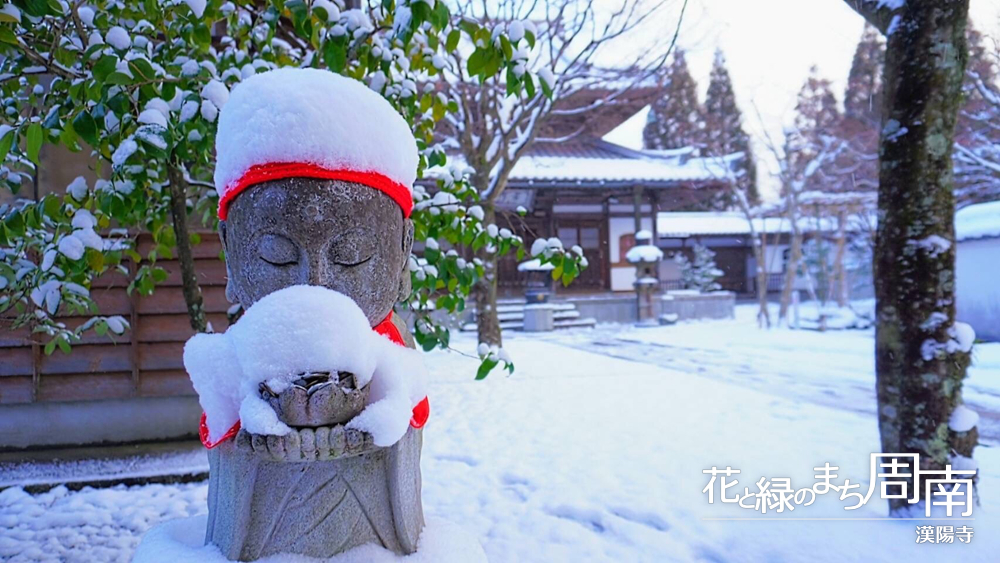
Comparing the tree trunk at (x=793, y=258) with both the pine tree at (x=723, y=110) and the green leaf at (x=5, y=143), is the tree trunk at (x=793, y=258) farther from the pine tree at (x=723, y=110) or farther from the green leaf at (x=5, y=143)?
the green leaf at (x=5, y=143)

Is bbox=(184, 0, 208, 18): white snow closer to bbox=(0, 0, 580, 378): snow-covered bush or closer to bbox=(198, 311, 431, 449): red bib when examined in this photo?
bbox=(0, 0, 580, 378): snow-covered bush

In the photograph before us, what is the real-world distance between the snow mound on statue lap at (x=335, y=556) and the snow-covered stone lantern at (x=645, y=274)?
14.4 meters

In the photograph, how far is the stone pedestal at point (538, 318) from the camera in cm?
1411

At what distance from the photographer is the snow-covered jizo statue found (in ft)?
3.47

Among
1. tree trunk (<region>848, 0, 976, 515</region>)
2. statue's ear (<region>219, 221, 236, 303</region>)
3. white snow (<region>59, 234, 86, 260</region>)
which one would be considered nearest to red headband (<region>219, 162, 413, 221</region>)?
statue's ear (<region>219, 221, 236, 303</region>)

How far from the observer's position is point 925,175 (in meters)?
2.89

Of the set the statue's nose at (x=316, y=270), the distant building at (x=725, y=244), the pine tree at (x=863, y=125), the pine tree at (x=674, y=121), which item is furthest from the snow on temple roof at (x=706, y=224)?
the statue's nose at (x=316, y=270)

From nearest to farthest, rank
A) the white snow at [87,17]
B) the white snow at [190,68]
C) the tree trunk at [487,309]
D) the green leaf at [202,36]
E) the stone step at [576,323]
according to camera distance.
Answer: the white snow at [190,68] → the green leaf at [202,36] → the white snow at [87,17] → the tree trunk at [487,309] → the stone step at [576,323]

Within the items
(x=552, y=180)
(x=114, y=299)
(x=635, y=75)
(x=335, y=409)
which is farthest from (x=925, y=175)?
(x=552, y=180)

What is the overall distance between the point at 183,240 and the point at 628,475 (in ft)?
10.00

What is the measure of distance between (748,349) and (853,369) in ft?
8.02

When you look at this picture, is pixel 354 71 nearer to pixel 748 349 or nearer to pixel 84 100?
pixel 84 100

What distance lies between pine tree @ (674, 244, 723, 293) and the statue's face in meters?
19.0

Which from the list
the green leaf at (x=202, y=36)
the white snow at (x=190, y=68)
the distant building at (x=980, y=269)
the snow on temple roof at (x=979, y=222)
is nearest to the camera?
the white snow at (x=190, y=68)
